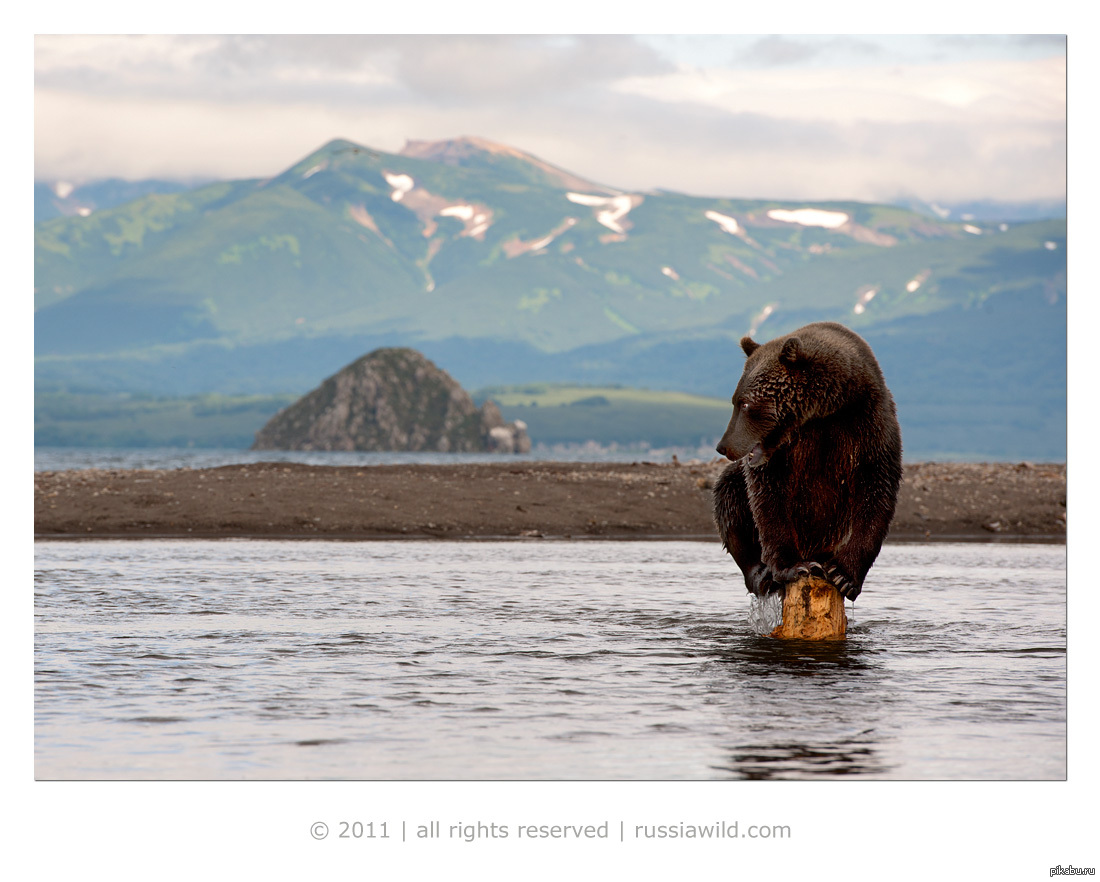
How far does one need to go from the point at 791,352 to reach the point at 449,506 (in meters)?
21.7

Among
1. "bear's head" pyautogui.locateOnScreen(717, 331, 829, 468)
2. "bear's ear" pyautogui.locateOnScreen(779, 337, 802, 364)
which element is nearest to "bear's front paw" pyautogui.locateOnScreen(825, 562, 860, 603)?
"bear's head" pyautogui.locateOnScreen(717, 331, 829, 468)

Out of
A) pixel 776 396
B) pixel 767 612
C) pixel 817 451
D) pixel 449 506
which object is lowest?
pixel 767 612

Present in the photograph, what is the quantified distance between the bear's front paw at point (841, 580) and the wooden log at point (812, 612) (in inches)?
11.9

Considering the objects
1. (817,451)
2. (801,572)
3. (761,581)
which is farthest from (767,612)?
(817,451)

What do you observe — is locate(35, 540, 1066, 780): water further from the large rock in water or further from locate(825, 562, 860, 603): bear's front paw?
the large rock in water

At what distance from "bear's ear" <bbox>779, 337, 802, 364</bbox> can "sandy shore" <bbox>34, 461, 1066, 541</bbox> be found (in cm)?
1915

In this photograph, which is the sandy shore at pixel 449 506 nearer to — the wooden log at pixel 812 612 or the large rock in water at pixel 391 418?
the wooden log at pixel 812 612

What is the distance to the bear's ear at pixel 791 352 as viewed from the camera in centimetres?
1266

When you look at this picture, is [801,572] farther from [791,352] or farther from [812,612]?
[791,352]

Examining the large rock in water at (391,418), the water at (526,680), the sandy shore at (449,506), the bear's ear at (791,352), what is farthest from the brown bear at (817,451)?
the large rock in water at (391,418)

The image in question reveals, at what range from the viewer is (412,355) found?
183 m

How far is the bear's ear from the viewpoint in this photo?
41.5 feet

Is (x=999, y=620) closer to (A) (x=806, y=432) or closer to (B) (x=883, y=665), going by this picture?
(B) (x=883, y=665)

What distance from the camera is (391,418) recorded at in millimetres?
169750
